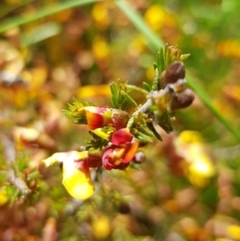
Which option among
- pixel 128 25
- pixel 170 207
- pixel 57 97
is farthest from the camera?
pixel 128 25

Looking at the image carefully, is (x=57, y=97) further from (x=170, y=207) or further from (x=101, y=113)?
(x=101, y=113)

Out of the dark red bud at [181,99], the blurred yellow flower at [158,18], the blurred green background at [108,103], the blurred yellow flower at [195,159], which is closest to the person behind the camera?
the dark red bud at [181,99]

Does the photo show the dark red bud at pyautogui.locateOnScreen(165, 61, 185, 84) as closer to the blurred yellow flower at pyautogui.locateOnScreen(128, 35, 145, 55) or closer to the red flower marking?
the red flower marking

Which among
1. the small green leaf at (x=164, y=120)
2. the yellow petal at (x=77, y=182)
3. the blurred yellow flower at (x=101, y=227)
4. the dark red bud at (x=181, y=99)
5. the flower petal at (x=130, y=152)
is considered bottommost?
the blurred yellow flower at (x=101, y=227)

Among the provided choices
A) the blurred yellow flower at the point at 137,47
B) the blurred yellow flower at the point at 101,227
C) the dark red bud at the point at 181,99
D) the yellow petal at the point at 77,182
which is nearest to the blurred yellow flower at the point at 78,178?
the yellow petal at the point at 77,182

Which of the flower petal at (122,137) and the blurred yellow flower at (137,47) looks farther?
the blurred yellow flower at (137,47)

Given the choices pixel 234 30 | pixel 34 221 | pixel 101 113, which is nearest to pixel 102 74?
pixel 234 30

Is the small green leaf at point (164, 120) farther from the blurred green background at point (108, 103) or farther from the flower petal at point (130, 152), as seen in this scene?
the blurred green background at point (108, 103)
